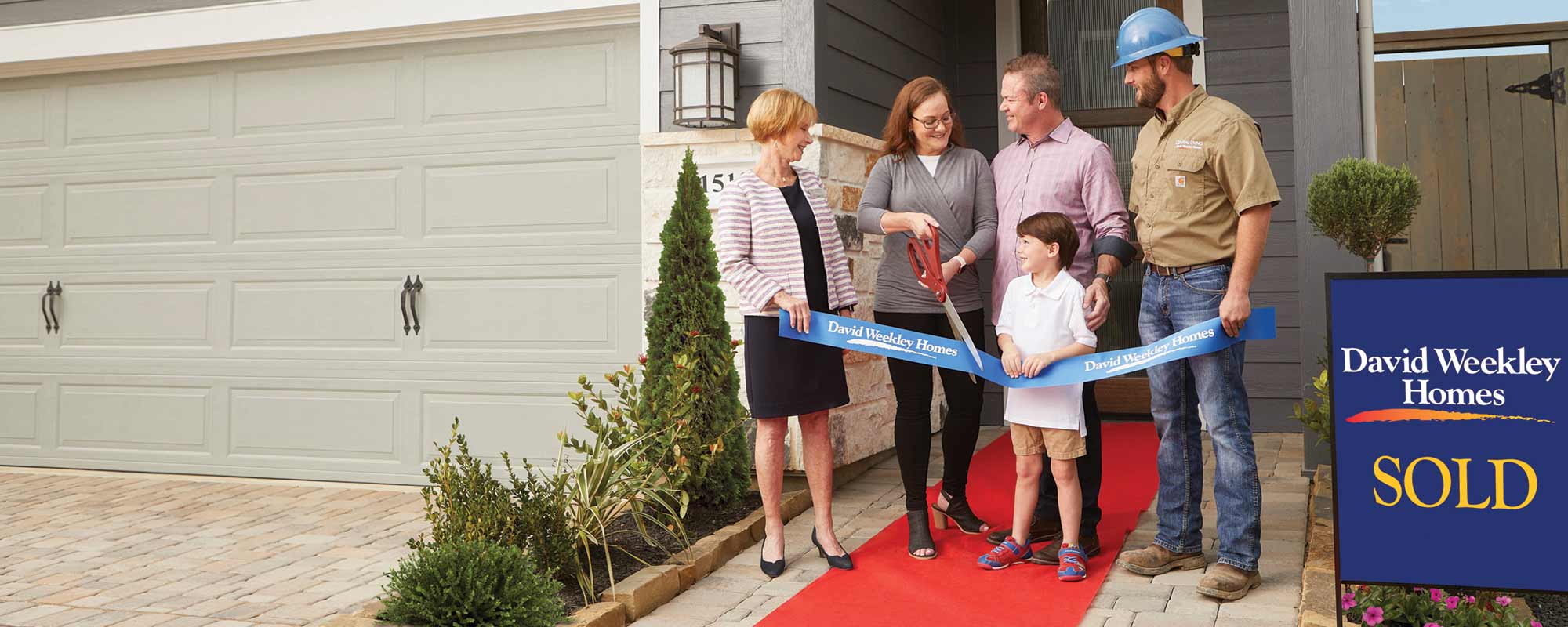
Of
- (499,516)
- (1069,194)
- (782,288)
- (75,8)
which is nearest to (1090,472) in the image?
(1069,194)

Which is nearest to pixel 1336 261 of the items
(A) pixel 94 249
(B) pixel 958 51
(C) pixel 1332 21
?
(C) pixel 1332 21

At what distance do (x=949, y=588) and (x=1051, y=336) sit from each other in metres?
0.81

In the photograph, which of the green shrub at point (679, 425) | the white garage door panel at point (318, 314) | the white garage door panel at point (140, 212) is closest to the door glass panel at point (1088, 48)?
the green shrub at point (679, 425)

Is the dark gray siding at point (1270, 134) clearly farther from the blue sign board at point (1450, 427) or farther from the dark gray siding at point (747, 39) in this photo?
the blue sign board at point (1450, 427)

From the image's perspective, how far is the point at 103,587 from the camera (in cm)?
377

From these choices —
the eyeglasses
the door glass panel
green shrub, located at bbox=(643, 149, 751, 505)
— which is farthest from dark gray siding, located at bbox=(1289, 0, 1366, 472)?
green shrub, located at bbox=(643, 149, 751, 505)

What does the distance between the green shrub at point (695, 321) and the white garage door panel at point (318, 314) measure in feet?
6.30

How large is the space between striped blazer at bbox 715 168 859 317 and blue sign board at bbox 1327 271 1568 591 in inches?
60.1

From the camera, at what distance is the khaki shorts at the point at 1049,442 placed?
135 inches

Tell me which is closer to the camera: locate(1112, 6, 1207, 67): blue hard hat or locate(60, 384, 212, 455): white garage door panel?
locate(1112, 6, 1207, 67): blue hard hat

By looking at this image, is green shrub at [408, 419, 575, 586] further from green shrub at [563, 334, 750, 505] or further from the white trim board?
the white trim board

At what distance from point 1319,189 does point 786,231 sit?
1.92 meters

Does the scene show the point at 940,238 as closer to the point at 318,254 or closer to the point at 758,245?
the point at 758,245

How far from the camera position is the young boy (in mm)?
3410
